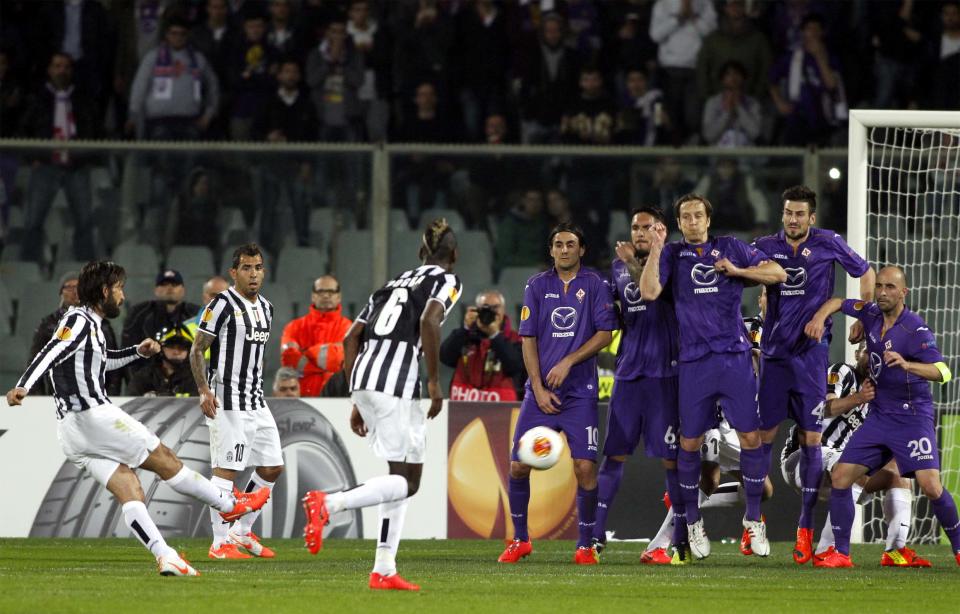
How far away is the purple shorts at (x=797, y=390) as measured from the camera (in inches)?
394

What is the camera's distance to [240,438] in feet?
34.0

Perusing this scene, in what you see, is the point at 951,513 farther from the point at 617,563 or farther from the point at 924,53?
the point at 924,53

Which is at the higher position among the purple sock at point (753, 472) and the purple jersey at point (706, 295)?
the purple jersey at point (706, 295)

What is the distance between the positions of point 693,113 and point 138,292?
644cm

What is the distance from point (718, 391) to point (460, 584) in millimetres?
2350

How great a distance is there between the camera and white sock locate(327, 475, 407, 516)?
750 cm

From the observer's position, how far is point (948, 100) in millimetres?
16531

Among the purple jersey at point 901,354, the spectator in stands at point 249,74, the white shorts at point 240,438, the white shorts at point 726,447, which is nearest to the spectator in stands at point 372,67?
the spectator in stands at point 249,74

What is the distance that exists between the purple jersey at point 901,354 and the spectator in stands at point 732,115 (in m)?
6.51

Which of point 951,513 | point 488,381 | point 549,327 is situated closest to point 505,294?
point 488,381

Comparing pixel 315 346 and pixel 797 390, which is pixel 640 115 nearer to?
pixel 315 346

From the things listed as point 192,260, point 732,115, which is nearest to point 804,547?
point 732,115

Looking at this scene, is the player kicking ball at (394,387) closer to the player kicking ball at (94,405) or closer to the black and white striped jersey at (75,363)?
the player kicking ball at (94,405)

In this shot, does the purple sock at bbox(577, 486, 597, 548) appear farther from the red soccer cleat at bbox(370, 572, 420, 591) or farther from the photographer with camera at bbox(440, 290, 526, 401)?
the photographer with camera at bbox(440, 290, 526, 401)
